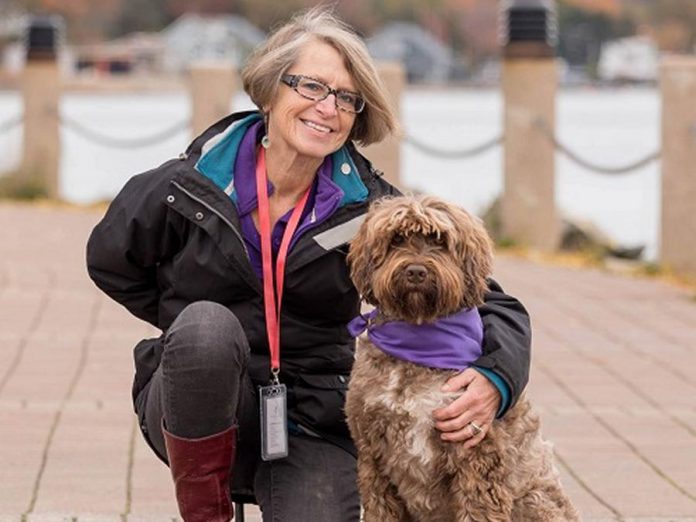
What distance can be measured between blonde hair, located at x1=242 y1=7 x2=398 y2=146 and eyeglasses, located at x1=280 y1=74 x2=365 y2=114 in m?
0.03

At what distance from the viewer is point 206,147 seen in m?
4.72

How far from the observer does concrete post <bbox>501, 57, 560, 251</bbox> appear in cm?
1312

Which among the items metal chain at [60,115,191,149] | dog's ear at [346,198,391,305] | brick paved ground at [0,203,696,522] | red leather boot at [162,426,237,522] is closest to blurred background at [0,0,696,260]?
metal chain at [60,115,191,149]

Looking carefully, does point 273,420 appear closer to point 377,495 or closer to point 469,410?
point 377,495

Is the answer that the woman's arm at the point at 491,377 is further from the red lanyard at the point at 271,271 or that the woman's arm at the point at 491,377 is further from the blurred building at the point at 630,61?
the blurred building at the point at 630,61

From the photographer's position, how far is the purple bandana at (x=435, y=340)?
430cm

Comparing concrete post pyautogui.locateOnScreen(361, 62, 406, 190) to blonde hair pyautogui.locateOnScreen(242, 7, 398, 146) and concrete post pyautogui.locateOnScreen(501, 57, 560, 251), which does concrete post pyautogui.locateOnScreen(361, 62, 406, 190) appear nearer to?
concrete post pyautogui.locateOnScreen(501, 57, 560, 251)

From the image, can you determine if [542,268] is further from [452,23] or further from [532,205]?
[452,23]

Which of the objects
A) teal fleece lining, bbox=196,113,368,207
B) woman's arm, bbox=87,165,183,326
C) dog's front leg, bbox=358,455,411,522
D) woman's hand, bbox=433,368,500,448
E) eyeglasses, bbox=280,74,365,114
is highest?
eyeglasses, bbox=280,74,365,114

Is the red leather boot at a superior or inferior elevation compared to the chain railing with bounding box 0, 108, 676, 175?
superior

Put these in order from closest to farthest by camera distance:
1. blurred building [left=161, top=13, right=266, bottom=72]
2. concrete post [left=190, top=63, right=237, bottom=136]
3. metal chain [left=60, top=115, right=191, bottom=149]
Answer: concrete post [left=190, top=63, right=237, bottom=136]
metal chain [left=60, top=115, right=191, bottom=149]
blurred building [left=161, top=13, right=266, bottom=72]

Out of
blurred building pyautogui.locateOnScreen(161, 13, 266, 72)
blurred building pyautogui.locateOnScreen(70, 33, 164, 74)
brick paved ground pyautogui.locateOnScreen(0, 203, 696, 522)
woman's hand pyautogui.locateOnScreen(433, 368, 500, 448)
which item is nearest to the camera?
woman's hand pyautogui.locateOnScreen(433, 368, 500, 448)

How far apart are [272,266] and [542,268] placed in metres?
7.48

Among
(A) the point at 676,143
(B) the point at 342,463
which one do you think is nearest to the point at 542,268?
(A) the point at 676,143
